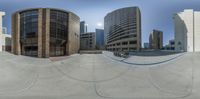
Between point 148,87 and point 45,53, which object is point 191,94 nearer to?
point 148,87

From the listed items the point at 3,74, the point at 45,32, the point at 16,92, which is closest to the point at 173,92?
the point at 16,92

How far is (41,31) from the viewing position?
23.0 meters

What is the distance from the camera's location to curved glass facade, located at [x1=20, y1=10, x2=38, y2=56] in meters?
19.9

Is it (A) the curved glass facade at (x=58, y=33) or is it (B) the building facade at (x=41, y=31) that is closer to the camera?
(B) the building facade at (x=41, y=31)

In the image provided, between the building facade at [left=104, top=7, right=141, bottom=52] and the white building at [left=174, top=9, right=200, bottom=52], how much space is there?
2710 centimetres

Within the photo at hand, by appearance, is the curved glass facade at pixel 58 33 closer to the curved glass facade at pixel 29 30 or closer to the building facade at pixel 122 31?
the curved glass facade at pixel 29 30

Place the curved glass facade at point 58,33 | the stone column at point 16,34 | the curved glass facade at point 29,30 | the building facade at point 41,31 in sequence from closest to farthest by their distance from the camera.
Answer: the stone column at point 16,34
the curved glass facade at point 29,30
the building facade at point 41,31
the curved glass facade at point 58,33

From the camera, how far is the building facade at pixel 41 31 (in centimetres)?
2006

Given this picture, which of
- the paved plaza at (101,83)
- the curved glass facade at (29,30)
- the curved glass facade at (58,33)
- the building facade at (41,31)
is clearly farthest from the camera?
the curved glass facade at (58,33)

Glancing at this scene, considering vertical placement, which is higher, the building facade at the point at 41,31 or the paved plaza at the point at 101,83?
the building facade at the point at 41,31

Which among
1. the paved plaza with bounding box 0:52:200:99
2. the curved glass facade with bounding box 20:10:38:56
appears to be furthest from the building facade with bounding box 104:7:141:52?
the paved plaza with bounding box 0:52:200:99

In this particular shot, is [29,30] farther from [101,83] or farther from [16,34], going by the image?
[101,83]

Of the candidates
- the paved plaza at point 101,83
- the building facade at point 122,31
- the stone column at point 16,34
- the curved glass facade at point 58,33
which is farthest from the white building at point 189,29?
the building facade at point 122,31

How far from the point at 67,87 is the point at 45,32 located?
19.8m
